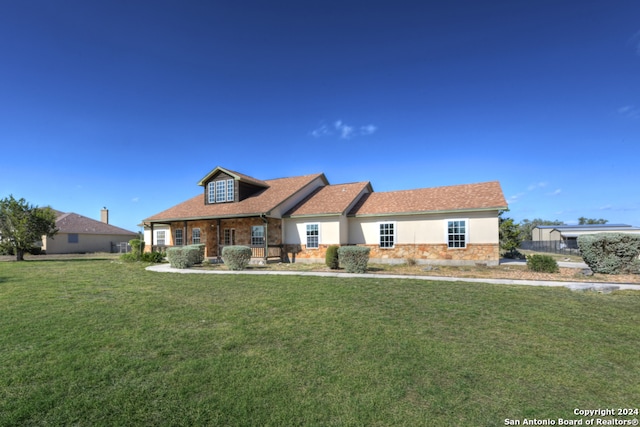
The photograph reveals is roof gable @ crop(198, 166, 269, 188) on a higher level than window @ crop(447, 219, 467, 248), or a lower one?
higher

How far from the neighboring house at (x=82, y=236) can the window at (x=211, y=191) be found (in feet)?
64.2

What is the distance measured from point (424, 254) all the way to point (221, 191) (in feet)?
45.4

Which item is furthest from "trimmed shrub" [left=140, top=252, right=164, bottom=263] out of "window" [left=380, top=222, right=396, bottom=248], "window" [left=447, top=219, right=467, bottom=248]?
"window" [left=447, top=219, right=467, bottom=248]

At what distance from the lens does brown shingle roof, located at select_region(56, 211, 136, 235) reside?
3228 cm

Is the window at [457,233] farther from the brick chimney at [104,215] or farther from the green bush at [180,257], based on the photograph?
the brick chimney at [104,215]

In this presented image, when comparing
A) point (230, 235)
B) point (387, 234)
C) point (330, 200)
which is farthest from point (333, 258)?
point (230, 235)

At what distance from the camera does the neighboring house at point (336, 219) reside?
52.5 ft

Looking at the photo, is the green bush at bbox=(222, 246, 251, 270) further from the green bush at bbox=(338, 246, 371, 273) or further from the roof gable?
the roof gable

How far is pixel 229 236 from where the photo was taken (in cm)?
2045

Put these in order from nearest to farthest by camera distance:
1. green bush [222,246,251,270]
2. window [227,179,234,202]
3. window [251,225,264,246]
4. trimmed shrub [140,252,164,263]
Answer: green bush [222,246,251,270]
trimmed shrub [140,252,164,263]
window [251,225,264,246]
window [227,179,234,202]

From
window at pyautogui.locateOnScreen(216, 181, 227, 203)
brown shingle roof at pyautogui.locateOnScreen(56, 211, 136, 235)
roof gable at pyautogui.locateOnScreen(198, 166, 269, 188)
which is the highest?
roof gable at pyautogui.locateOnScreen(198, 166, 269, 188)

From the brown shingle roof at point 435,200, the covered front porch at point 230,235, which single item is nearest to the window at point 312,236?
the covered front porch at point 230,235

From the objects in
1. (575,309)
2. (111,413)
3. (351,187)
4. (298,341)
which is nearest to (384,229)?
(351,187)

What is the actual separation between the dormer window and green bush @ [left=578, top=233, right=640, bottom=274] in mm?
18881
